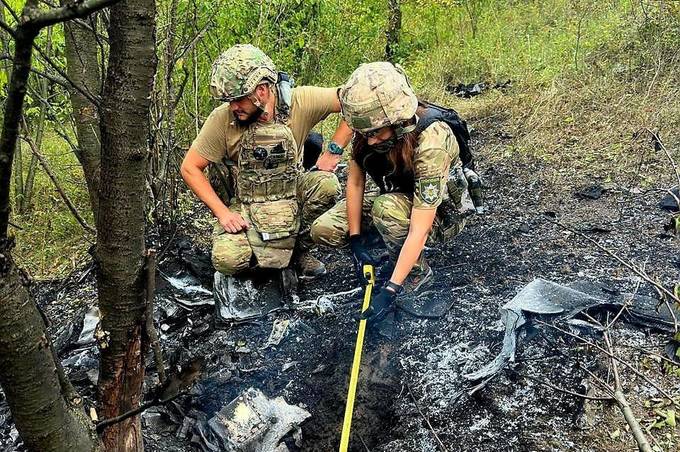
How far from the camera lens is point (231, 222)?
12.2ft

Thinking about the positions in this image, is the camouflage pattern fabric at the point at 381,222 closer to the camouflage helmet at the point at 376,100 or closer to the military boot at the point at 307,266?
the military boot at the point at 307,266

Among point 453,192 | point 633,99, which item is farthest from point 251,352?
point 633,99

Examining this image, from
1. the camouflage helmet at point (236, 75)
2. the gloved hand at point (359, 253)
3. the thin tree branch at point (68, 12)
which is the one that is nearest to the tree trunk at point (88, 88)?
the camouflage helmet at point (236, 75)

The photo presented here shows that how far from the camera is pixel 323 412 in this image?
275 cm

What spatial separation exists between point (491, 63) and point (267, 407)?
5879mm

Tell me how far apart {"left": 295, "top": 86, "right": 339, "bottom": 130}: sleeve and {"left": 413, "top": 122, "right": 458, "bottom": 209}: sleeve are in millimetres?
873

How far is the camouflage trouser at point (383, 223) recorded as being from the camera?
11.0 feet

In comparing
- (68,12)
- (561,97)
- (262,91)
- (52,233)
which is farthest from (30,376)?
(561,97)

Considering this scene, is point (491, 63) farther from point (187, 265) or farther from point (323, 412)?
point (323, 412)

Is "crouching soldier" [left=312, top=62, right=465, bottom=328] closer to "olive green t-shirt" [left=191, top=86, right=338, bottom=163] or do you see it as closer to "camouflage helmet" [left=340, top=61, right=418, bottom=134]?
"camouflage helmet" [left=340, top=61, right=418, bottom=134]

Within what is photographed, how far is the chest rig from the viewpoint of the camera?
141 inches

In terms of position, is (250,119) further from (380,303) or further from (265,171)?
(380,303)

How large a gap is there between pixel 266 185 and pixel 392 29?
6182mm

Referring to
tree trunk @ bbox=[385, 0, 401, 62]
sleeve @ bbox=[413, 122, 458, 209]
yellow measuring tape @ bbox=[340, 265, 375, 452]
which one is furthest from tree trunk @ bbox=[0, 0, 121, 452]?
tree trunk @ bbox=[385, 0, 401, 62]
